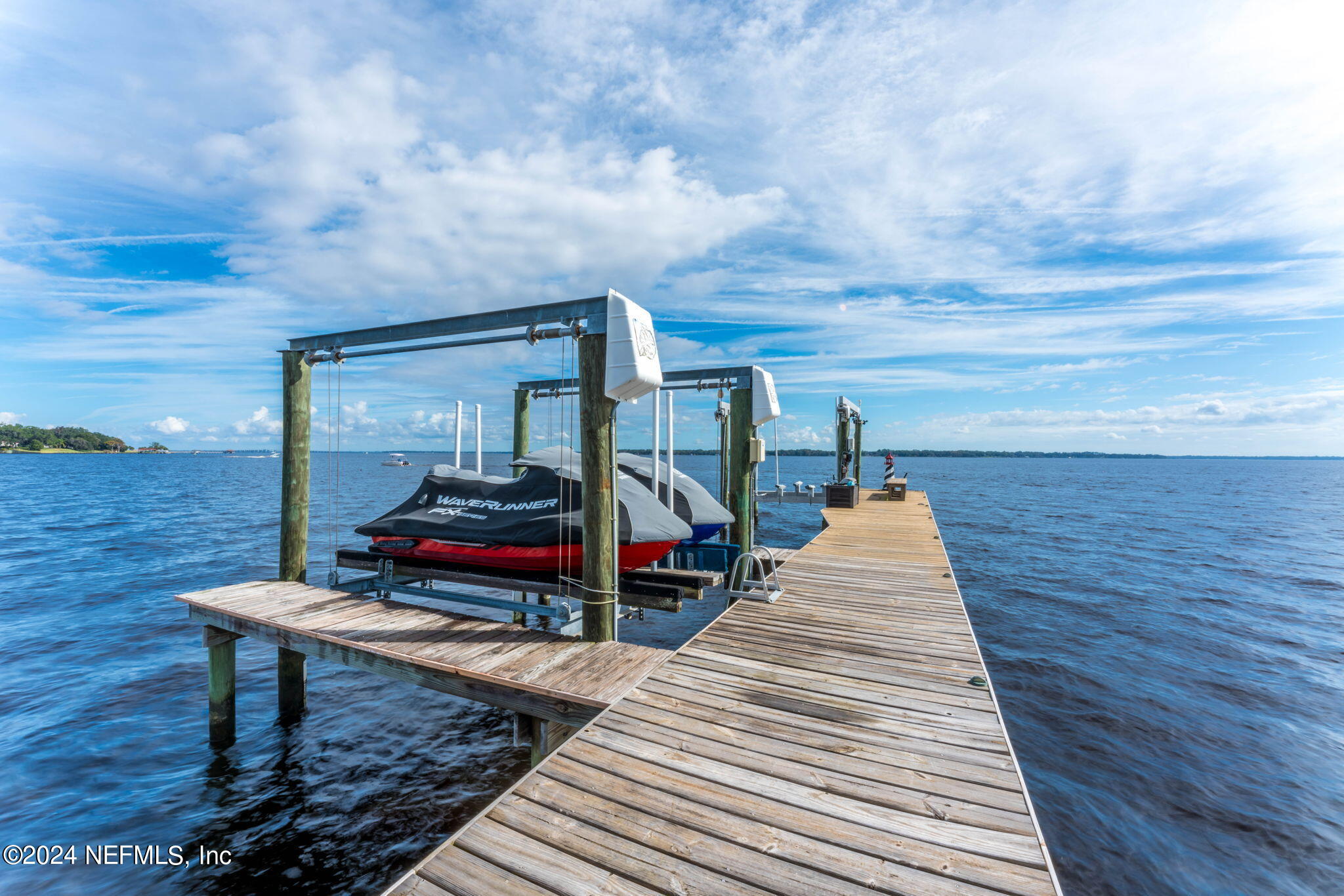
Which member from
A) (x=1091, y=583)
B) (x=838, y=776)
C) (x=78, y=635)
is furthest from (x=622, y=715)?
(x=1091, y=583)

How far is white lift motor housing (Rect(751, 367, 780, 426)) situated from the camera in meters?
9.89

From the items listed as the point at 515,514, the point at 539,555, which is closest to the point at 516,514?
the point at 515,514

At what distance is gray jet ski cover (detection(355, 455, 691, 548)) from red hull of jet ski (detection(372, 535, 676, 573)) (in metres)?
0.08

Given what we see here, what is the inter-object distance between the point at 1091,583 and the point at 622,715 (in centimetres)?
1931

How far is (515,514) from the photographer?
6910mm

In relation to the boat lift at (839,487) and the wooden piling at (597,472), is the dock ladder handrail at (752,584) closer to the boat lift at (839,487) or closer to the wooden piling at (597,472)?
the wooden piling at (597,472)

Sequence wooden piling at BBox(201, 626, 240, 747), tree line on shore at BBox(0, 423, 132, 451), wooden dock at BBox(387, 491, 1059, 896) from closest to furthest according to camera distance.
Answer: wooden dock at BBox(387, 491, 1059, 896)
wooden piling at BBox(201, 626, 240, 747)
tree line on shore at BBox(0, 423, 132, 451)

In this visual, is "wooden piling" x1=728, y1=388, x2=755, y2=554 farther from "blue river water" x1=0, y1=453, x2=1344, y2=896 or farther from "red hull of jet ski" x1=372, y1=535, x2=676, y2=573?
"red hull of jet ski" x1=372, y1=535, x2=676, y2=573

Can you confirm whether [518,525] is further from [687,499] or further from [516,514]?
[687,499]

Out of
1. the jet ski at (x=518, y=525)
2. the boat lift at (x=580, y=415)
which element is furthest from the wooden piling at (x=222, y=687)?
the jet ski at (x=518, y=525)

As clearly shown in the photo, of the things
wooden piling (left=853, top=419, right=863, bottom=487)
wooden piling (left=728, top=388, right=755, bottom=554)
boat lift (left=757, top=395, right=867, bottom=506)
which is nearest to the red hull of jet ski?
wooden piling (left=728, top=388, right=755, bottom=554)

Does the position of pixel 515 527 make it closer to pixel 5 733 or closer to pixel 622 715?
→ pixel 622 715

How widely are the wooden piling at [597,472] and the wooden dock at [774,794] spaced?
973 millimetres

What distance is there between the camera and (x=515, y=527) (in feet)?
21.6
